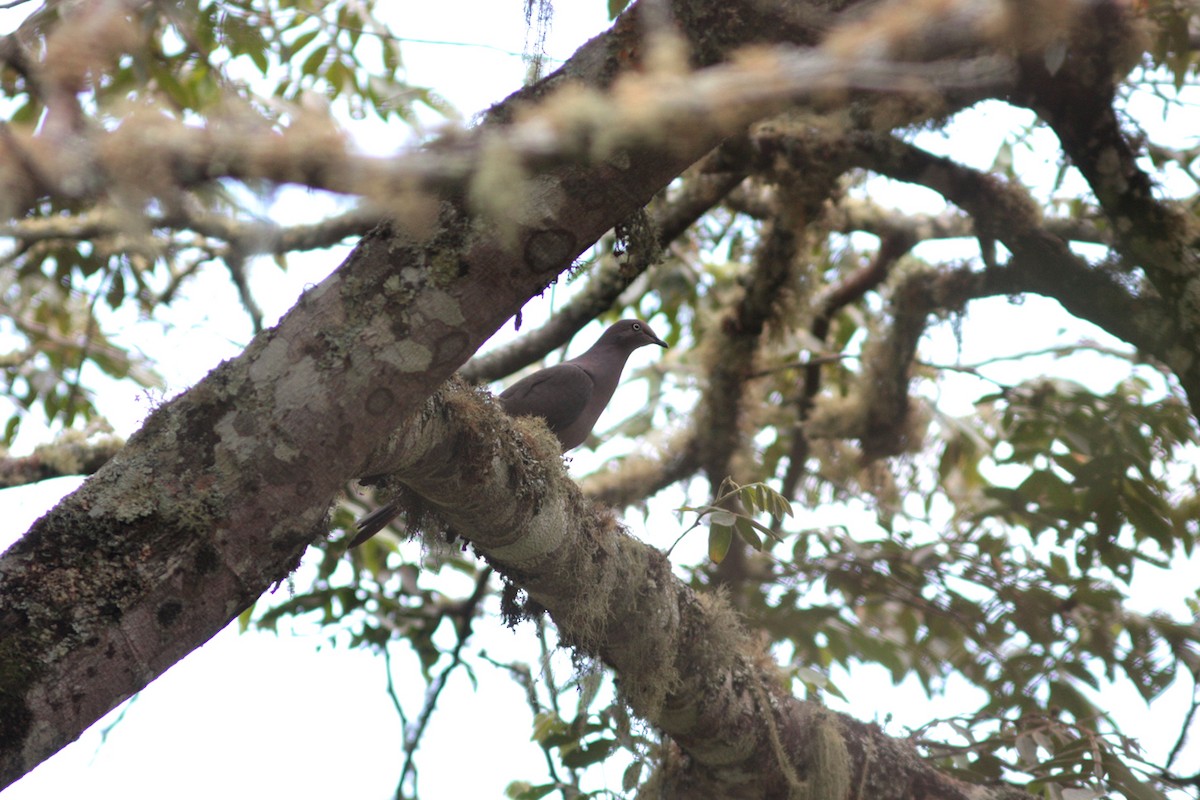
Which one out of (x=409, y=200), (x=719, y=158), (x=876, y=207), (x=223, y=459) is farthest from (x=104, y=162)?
(x=876, y=207)

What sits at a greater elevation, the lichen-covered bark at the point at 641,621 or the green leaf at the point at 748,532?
the green leaf at the point at 748,532

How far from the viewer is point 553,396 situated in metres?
4.73

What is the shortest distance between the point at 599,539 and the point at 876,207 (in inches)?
166

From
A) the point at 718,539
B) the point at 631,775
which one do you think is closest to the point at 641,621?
the point at 718,539

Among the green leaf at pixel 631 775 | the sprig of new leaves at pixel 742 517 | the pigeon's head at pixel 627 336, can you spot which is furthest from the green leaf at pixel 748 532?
the pigeon's head at pixel 627 336

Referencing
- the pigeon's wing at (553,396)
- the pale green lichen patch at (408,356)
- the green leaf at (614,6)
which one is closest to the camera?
the pale green lichen patch at (408,356)

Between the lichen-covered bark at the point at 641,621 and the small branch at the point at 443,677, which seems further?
the small branch at the point at 443,677

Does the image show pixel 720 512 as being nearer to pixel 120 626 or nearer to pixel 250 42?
pixel 120 626

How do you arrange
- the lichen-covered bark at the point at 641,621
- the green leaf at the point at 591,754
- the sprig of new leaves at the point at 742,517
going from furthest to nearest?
the green leaf at the point at 591,754
the sprig of new leaves at the point at 742,517
the lichen-covered bark at the point at 641,621

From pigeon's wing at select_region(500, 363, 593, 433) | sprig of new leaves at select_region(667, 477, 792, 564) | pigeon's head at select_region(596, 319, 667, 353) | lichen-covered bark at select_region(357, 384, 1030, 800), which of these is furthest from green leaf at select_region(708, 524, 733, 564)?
pigeon's head at select_region(596, 319, 667, 353)

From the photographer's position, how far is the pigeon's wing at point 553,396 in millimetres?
4699

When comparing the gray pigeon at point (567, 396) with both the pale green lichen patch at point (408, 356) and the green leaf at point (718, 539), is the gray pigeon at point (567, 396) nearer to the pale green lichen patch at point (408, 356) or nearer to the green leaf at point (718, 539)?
the green leaf at point (718, 539)

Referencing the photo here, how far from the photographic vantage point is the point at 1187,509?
17.7ft

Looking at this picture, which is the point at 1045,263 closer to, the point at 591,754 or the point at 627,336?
the point at 627,336
